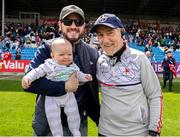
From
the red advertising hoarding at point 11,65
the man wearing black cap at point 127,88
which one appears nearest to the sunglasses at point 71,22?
the man wearing black cap at point 127,88

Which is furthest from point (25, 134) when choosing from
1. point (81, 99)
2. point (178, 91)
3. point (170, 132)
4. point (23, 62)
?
point (23, 62)

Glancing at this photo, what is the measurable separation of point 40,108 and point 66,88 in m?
0.31

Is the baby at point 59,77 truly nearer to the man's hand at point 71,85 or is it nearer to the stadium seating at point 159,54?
the man's hand at point 71,85

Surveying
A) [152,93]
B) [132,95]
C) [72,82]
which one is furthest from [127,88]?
[72,82]

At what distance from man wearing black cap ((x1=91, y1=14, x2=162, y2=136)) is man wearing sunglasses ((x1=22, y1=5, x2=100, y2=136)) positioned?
0.69 ft

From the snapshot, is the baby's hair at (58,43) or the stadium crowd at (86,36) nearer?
the baby's hair at (58,43)

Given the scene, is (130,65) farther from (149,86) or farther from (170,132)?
(170,132)

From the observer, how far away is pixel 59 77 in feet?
11.1

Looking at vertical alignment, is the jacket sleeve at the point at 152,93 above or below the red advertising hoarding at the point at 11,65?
above

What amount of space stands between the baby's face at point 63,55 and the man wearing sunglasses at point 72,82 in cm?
13

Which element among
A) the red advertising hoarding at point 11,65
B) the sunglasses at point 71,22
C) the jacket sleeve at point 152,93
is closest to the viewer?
the jacket sleeve at point 152,93

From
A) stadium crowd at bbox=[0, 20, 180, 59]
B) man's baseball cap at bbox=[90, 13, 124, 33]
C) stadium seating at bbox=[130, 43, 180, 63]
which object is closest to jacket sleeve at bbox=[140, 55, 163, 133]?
man's baseball cap at bbox=[90, 13, 124, 33]

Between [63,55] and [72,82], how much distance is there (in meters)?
0.23

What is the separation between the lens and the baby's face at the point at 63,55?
327 cm
